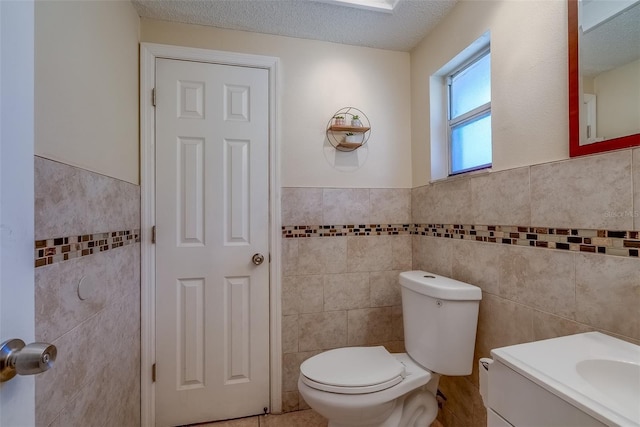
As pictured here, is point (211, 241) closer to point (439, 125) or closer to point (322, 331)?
point (322, 331)

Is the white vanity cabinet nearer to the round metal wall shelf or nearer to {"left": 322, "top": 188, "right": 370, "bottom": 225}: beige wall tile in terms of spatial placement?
{"left": 322, "top": 188, "right": 370, "bottom": 225}: beige wall tile

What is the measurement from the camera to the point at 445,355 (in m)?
1.30

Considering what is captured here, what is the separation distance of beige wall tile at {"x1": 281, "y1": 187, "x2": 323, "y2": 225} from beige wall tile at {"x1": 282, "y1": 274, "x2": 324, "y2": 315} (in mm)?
339

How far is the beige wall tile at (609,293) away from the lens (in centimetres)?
82

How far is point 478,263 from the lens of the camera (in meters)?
1.36

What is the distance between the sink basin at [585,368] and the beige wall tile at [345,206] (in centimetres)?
117

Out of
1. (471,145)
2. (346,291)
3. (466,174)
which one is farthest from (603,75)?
(346,291)

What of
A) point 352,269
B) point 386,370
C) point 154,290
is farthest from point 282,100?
point 386,370

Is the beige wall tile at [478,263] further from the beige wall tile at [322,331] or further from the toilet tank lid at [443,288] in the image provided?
the beige wall tile at [322,331]

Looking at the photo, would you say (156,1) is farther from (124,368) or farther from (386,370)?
(386,370)

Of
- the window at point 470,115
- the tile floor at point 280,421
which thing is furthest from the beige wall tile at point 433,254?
the tile floor at point 280,421

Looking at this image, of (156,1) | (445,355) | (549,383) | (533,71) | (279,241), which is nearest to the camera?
(549,383)

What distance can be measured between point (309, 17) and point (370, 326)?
6.03 ft

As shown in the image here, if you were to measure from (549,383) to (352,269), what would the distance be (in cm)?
127
